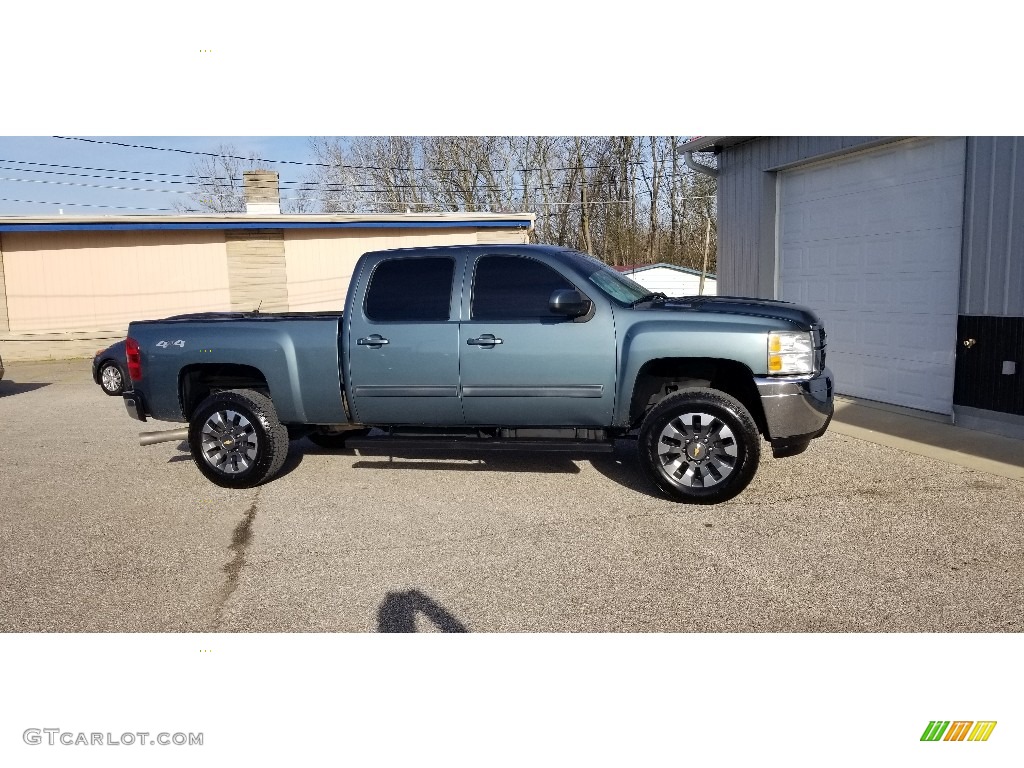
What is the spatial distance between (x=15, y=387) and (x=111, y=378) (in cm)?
374

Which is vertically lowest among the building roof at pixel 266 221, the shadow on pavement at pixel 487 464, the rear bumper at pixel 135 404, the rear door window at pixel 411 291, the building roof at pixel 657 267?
the shadow on pavement at pixel 487 464

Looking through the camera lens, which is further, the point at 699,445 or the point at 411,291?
the point at 411,291

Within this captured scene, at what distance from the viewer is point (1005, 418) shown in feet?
25.0

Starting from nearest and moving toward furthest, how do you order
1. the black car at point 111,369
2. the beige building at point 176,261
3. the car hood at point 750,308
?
1. the car hood at point 750,308
2. the black car at point 111,369
3. the beige building at point 176,261

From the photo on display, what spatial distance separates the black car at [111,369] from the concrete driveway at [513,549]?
6.35 metres

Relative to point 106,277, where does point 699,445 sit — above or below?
below

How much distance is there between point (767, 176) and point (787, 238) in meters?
0.99

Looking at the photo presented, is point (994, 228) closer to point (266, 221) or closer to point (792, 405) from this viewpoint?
point (792, 405)

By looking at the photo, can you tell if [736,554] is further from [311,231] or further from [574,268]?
[311,231]

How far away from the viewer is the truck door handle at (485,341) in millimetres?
6074

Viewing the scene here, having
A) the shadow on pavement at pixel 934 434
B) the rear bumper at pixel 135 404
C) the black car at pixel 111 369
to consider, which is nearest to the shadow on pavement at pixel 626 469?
the shadow on pavement at pixel 934 434

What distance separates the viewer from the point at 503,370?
607cm

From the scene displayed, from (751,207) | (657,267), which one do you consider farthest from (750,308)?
(657,267)

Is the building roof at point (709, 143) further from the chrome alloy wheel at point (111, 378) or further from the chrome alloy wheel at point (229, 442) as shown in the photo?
the chrome alloy wheel at point (111, 378)
